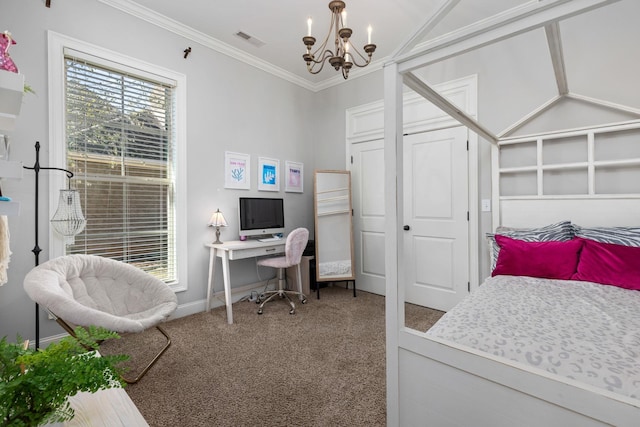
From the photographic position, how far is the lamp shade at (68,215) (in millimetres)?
2322

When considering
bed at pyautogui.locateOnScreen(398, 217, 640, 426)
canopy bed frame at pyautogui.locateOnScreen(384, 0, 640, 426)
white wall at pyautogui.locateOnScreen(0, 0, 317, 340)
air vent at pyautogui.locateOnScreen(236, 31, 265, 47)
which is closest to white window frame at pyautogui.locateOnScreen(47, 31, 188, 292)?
white wall at pyautogui.locateOnScreen(0, 0, 317, 340)

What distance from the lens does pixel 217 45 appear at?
134 inches

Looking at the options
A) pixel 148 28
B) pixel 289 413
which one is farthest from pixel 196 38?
pixel 289 413

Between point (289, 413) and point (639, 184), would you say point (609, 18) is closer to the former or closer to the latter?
point (639, 184)

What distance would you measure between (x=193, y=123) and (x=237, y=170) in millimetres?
687

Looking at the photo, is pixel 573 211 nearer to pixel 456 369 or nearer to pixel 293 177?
pixel 456 369

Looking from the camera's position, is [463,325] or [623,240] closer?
[463,325]

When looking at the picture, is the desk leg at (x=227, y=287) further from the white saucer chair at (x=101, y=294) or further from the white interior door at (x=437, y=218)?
the white interior door at (x=437, y=218)

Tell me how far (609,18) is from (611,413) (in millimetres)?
3112

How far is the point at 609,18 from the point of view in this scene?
244cm

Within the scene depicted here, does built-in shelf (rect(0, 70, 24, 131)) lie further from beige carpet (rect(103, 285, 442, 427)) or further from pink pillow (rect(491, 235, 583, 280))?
pink pillow (rect(491, 235, 583, 280))

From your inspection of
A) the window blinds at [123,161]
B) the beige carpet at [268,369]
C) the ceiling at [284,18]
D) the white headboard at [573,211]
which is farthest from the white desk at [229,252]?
the white headboard at [573,211]

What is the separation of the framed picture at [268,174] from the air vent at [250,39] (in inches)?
50.6

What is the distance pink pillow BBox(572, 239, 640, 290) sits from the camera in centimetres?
182
